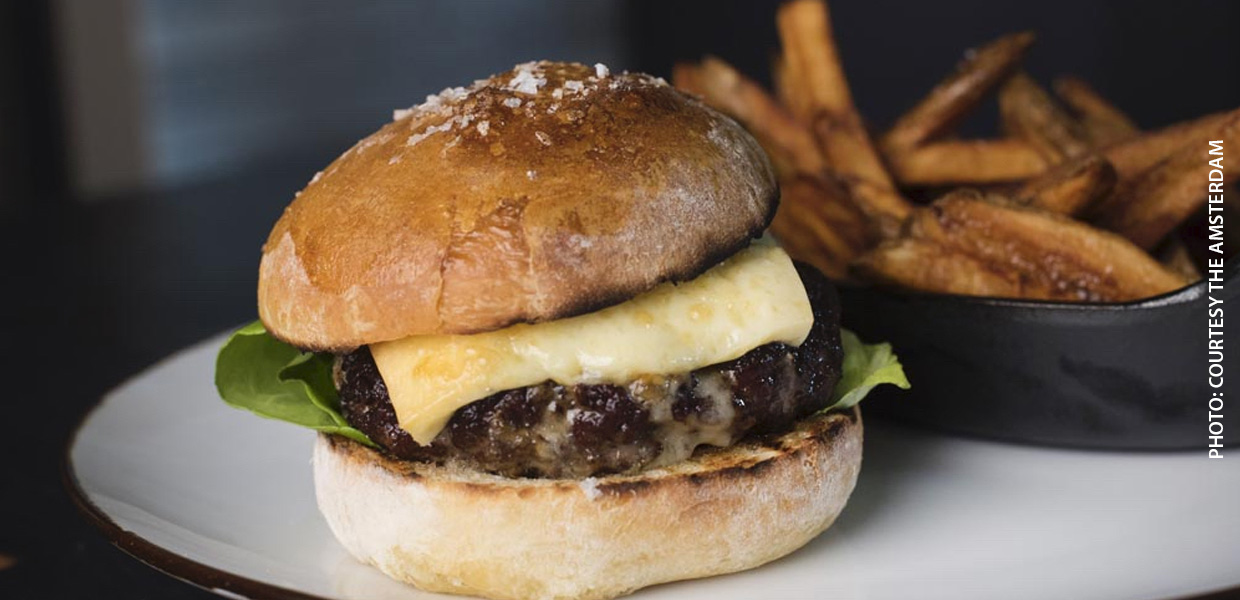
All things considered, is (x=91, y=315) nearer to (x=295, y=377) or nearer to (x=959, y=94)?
(x=295, y=377)

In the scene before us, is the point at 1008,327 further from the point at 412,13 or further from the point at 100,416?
the point at 412,13

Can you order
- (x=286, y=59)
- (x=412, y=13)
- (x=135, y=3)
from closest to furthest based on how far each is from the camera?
(x=135, y=3) → (x=286, y=59) → (x=412, y=13)

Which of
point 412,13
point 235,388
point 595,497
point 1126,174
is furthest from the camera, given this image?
point 412,13

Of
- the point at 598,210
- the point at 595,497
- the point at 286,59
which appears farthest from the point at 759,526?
the point at 286,59

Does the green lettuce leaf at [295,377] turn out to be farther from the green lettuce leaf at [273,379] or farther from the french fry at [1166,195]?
the french fry at [1166,195]

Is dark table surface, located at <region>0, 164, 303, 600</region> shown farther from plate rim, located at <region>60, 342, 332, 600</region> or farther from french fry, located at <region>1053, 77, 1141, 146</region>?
french fry, located at <region>1053, 77, 1141, 146</region>

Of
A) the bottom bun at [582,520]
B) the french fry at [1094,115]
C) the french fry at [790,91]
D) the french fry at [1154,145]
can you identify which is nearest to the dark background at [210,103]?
the french fry at [790,91]

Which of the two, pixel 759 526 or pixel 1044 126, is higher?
pixel 1044 126
